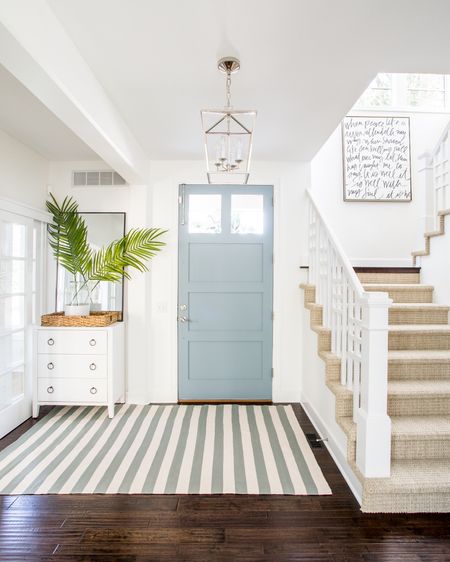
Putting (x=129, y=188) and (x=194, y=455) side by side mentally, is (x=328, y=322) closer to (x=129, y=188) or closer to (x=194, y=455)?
(x=194, y=455)

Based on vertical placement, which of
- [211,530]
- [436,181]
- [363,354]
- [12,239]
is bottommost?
[211,530]

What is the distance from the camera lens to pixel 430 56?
200 cm

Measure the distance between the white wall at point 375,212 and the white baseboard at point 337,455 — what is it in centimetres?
192

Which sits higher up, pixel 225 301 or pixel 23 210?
pixel 23 210

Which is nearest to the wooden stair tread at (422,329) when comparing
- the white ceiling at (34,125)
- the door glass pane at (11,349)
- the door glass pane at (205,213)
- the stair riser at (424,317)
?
the stair riser at (424,317)

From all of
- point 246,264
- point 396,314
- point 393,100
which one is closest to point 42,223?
point 246,264

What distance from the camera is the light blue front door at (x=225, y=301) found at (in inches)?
150

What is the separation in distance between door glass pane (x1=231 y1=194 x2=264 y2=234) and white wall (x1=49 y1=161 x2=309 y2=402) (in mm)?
182

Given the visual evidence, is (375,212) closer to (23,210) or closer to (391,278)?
(391,278)

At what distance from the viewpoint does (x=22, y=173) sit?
11.1 feet

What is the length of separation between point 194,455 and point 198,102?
259 centimetres

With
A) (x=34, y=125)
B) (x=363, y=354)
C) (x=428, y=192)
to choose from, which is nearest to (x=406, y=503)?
(x=363, y=354)

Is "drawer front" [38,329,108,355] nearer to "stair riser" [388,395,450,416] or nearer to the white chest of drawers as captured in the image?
the white chest of drawers

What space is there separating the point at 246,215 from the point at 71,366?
7.52ft
